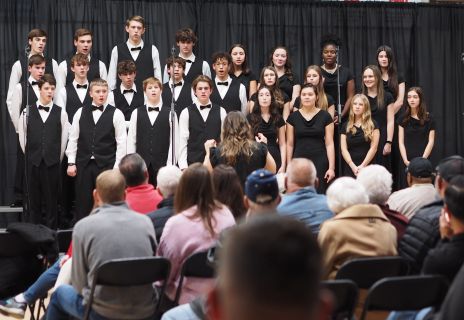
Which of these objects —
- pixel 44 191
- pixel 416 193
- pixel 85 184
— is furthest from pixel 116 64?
pixel 416 193

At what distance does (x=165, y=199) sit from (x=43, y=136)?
4.01 meters

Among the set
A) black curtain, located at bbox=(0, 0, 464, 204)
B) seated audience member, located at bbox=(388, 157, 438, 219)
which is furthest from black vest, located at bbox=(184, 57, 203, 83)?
seated audience member, located at bbox=(388, 157, 438, 219)

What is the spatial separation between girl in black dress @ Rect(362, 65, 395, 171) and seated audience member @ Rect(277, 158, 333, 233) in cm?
487

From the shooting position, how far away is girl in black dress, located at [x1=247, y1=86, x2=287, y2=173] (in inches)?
343

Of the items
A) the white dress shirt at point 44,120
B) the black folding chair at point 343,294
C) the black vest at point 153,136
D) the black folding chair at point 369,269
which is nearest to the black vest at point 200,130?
the black vest at point 153,136

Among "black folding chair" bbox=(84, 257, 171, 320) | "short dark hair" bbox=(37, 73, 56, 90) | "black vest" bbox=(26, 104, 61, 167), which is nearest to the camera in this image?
"black folding chair" bbox=(84, 257, 171, 320)

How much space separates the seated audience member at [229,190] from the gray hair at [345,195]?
76 cm

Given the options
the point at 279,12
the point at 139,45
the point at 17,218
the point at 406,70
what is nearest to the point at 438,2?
the point at 406,70

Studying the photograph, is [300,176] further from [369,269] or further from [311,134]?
[311,134]

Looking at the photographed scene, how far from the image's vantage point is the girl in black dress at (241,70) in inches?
365

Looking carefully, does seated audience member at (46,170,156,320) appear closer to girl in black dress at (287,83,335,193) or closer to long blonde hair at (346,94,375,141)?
girl in black dress at (287,83,335,193)

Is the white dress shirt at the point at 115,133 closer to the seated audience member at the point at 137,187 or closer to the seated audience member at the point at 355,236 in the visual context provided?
the seated audience member at the point at 137,187

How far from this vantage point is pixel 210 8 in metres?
10.4

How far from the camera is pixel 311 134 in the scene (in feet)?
29.5
